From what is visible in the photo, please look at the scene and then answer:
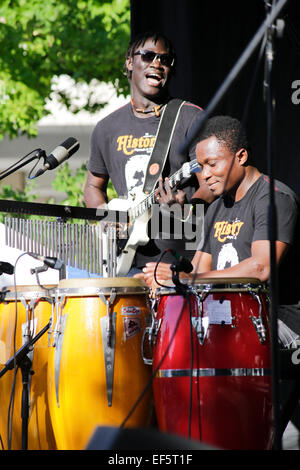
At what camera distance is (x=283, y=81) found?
5078 mm

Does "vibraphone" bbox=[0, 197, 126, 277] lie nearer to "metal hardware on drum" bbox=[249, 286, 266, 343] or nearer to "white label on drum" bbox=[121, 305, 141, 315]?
"white label on drum" bbox=[121, 305, 141, 315]

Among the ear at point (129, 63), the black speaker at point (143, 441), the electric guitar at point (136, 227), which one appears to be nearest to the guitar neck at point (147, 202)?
the electric guitar at point (136, 227)

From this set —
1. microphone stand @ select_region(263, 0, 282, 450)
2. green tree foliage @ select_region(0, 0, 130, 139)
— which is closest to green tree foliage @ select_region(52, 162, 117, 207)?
green tree foliage @ select_region(0, 0, 130, 139)

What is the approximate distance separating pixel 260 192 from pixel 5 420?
6.41ft

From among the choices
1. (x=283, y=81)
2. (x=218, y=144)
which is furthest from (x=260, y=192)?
(x=283, y=81)

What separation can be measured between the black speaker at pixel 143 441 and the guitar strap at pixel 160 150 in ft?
8.72

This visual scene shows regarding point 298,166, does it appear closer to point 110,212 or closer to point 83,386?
point 110,212

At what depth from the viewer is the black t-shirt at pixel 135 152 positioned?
13.8 ft

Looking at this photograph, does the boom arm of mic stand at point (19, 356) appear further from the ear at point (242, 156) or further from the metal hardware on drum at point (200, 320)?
the ear at point (242, 156)

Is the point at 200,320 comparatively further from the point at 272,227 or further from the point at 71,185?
the point at 71,185

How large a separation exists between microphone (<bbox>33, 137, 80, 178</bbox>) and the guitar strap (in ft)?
2.06

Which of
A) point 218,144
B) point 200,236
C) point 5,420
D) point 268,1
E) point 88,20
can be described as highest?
point 88,20

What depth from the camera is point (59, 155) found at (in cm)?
365

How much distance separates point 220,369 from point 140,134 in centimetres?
185
